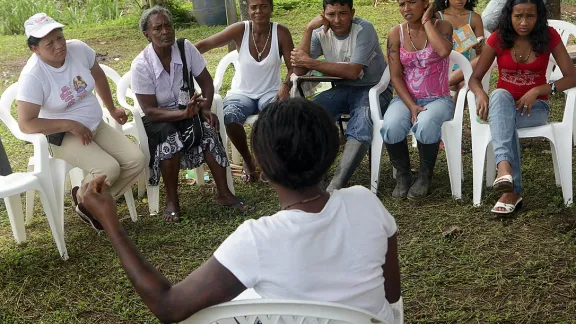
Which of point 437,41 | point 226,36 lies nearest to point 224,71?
point 226,36

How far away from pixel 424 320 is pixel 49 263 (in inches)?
84.8

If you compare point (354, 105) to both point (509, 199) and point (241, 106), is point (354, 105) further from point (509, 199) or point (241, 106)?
point (509, 199)

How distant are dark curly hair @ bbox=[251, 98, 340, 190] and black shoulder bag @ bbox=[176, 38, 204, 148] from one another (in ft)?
8.72

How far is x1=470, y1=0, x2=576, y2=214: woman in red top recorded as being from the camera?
412cm

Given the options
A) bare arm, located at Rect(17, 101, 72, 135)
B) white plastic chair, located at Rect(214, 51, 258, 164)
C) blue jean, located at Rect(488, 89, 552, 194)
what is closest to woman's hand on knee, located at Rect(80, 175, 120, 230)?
bare arm, located at Rect(17, 101, 72, 135)

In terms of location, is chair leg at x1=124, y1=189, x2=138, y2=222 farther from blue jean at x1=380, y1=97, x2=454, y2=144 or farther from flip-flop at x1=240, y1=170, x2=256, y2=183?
blue jean at x1=380, y1=97, x2=454, y2=144

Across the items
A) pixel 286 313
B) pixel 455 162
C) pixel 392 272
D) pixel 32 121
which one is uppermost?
pixel 286 313

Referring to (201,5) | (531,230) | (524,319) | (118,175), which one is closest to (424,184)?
(531,230)

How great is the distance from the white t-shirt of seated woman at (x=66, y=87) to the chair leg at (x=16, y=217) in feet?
1.81

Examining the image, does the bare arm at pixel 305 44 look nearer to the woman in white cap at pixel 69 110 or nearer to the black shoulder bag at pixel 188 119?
the black shoulder bag at pixel 188 119

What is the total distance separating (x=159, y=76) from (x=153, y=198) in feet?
2.66

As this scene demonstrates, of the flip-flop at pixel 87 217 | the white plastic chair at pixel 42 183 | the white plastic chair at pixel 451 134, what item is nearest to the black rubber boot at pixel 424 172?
the white plastic chair at pixel 451 134

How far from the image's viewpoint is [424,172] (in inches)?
179

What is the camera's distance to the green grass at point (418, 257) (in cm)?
328
